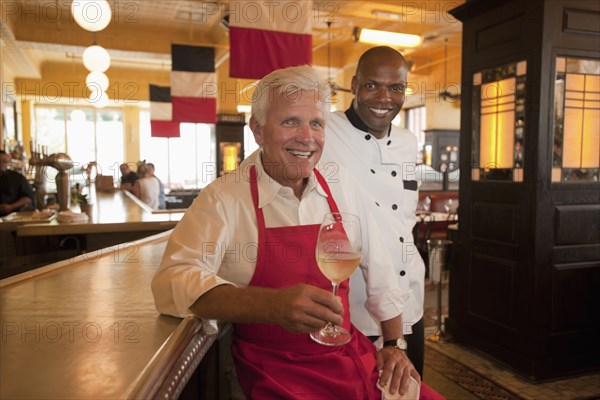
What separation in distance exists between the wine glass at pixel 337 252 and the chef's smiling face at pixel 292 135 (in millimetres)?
287

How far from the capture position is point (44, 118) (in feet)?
62.1

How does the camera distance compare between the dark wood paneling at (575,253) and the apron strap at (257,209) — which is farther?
the dark wood paneling at (575,253)

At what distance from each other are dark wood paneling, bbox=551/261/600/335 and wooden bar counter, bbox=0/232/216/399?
10.5 feet

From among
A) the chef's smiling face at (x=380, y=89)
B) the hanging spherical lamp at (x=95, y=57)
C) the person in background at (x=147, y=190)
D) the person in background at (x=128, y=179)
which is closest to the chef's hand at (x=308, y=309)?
the chef's smiling face at (x=380, y=89)

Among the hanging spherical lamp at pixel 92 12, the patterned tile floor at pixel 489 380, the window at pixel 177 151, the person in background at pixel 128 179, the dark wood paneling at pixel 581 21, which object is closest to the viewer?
the patterned tile floor at pixel 489 380

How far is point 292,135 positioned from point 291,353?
656mm

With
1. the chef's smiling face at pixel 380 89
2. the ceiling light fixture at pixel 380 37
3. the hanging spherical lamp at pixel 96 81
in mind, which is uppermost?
the ceiling light fixture at pixel 380 37

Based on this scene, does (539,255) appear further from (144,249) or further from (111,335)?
(111,335)

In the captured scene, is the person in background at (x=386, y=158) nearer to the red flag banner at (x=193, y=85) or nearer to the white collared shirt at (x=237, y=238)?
the white collared shirt at (x=237, y=238)

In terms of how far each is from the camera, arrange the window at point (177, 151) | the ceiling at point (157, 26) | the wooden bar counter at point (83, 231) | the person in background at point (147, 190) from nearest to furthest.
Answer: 1. the wooden bar counter at point (83, 231)
2. the person in background at point (147, 190)
3. the ceiling at point (157, 26)
4. the window at point (177, 151)

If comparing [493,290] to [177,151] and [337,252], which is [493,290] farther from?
[177,151]

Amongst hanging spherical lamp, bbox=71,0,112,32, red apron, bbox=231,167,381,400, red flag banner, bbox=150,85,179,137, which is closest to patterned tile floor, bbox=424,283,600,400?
red apron, bbox=231,167,381,400

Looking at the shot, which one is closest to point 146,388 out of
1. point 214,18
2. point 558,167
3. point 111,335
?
point 111,335

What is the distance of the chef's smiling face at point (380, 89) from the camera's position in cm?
225
